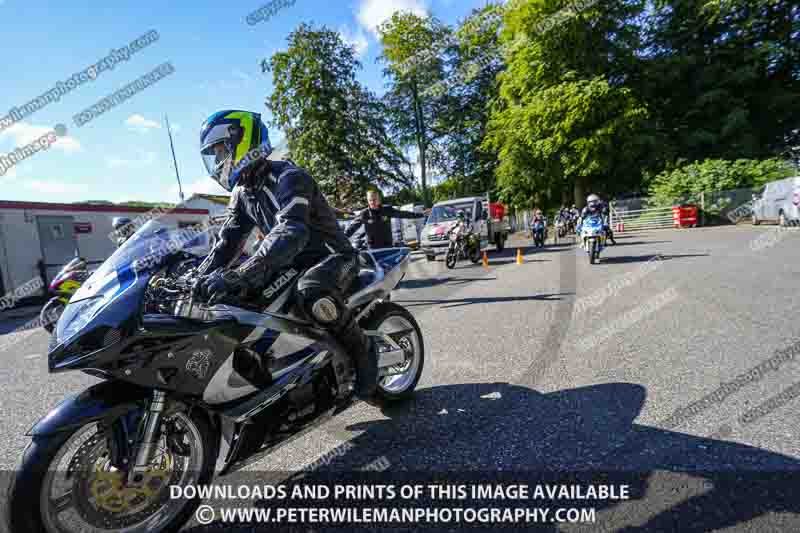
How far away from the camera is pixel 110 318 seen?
1867 mm

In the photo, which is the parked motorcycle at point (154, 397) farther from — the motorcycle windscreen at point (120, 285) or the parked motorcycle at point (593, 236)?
the parked motorcycle at point (593, 236)

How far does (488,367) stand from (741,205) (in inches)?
995

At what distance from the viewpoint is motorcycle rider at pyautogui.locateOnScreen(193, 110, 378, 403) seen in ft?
8.05

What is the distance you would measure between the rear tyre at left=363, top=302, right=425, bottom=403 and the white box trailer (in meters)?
12.5

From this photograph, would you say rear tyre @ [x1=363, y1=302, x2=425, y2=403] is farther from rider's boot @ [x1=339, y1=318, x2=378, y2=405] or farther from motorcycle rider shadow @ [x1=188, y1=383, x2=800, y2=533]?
rider's boot @ [x1=339, y1=318, x2=378, y2=405]

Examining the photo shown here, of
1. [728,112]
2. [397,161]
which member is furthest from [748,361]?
[728,112]

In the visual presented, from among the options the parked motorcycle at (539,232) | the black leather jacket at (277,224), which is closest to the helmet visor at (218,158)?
the black leather jacket at (277,224)

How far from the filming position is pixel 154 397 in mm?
1974

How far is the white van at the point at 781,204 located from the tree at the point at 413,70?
21052 mm

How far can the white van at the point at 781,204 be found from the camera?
53.6 feet

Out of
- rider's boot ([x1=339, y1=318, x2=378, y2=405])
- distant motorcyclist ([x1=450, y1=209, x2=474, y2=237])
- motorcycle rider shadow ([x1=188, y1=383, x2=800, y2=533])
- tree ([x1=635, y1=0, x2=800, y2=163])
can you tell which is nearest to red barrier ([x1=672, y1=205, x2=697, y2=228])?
tree ([x1=635, y1=0, x2=800, y2=163])

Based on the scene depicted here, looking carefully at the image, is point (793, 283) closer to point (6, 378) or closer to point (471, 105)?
point (6, 378)

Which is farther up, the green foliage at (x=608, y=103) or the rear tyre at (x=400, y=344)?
the green foliage at (x=608, y=103)

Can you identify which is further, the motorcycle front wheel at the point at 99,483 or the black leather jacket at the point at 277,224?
the black leather jacket at the point at 277,224
